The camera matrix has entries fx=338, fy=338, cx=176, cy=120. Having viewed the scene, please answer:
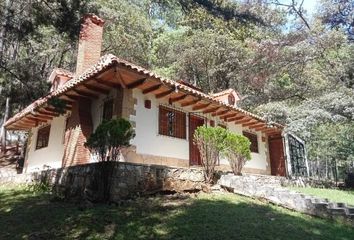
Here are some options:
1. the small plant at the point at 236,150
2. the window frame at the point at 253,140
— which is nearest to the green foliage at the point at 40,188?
the small plant at the point at 236,150

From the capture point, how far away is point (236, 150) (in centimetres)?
1160

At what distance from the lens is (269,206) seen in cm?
893

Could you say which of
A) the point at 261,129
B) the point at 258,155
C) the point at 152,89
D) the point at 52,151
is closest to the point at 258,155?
the point at 258,155

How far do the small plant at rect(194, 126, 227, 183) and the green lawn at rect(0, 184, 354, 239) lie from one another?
5.55 ft

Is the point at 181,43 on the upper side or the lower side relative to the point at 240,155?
upper

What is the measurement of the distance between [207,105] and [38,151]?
8352 millimetres

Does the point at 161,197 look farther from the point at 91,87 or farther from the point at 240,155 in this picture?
the point at 91,87

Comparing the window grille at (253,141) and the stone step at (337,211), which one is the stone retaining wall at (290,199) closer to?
the stone step at (337,211)

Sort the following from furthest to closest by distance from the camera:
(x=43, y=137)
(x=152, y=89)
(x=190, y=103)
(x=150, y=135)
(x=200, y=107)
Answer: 1. (x=43, y=137)
2. (x=200, y=107)
3. (x=190, y=103)
4. (x=150, y=135)
5. (x=152, y=89)

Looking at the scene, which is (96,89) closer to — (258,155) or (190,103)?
(190,103)

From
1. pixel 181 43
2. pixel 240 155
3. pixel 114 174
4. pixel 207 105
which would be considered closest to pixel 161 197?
pixel 114 174

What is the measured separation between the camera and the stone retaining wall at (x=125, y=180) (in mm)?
8789

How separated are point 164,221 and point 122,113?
201 inches

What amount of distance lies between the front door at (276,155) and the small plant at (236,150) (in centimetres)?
811
